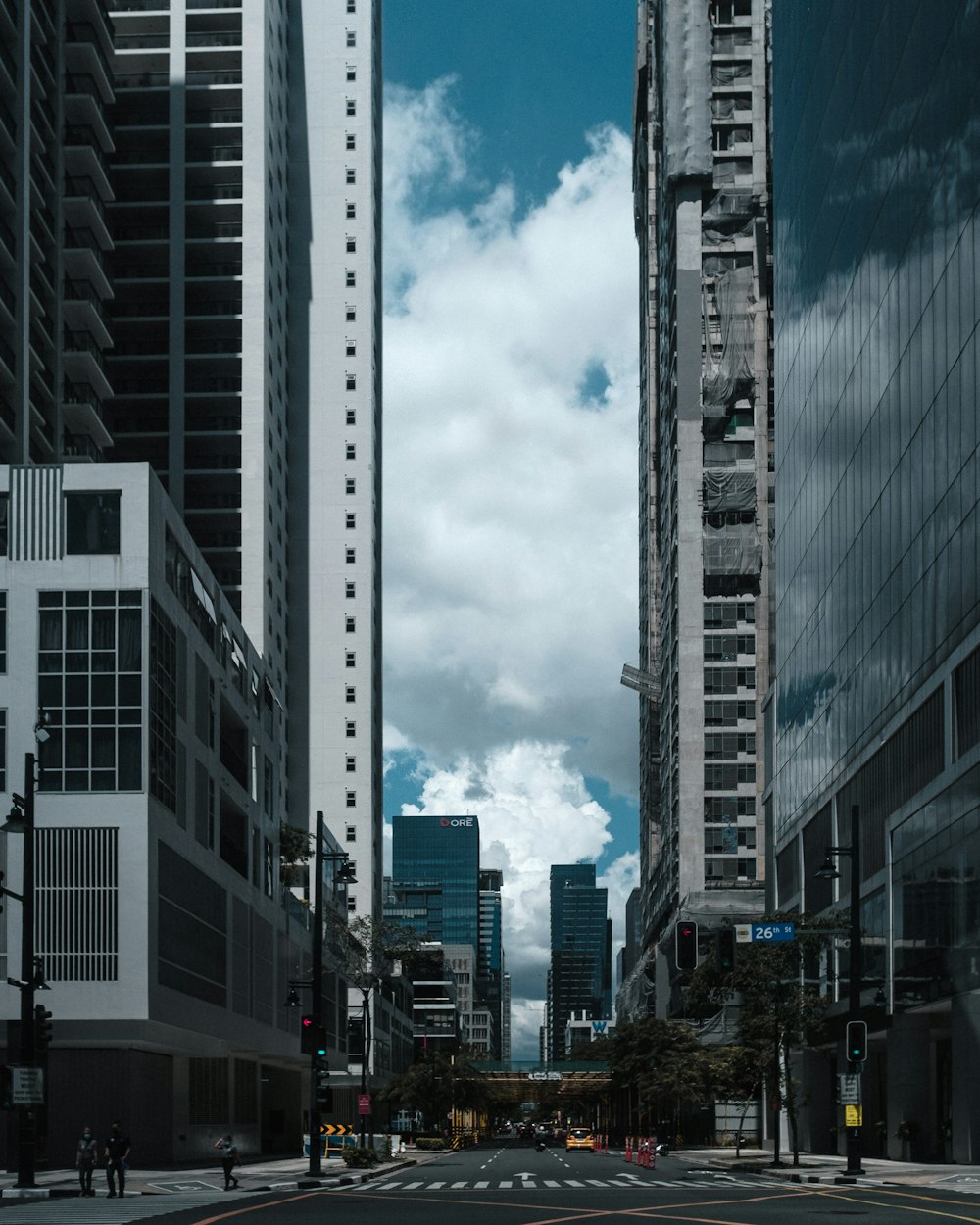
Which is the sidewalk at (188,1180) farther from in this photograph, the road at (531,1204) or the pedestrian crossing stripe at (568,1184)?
the pedestrian crossing stripe at (568,1184)

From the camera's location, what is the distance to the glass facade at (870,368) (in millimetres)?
57312

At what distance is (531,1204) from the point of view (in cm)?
3584

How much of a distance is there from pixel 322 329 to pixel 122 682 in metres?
101

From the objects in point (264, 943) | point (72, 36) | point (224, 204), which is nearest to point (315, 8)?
point (224, 204)

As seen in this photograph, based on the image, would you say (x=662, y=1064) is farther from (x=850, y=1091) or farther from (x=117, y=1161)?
(x=117, y=1161)

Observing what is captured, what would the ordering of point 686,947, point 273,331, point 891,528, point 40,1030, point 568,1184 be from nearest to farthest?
point 40,1030, point 686,947, point 568,1184, point 891,528, point 273,331

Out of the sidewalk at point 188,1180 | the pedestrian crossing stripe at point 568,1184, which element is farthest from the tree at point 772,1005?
the sidewalk at point 188,1180

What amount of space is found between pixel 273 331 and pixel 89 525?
80.9 m

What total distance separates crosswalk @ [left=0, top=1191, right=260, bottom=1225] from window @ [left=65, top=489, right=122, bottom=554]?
75.8ft

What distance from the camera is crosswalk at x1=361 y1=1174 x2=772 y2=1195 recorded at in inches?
1816

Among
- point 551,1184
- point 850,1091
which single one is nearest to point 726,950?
point 850,1091

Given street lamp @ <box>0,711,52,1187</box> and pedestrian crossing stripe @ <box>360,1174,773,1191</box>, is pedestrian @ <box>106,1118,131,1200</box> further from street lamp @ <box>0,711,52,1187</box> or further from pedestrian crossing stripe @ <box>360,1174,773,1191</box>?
pedestrian crossing stripe @ <box>360,1174,773,1191</box>

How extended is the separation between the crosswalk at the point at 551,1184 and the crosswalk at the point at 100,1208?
591 centimetres

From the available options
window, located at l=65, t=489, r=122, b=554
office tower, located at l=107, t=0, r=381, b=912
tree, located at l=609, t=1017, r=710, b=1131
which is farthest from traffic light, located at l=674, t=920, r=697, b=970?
office tower, located at l=107, t=0, r=381, b=912
